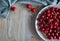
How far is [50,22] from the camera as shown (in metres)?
0.84

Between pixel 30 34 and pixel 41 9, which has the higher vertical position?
pixel 41 9

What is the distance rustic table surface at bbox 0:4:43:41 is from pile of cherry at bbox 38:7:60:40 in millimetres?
43

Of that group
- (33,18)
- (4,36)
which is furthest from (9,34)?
(33,18)

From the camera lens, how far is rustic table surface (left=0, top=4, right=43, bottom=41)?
2.77ft

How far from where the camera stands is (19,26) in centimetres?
85

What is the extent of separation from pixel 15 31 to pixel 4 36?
0.06 meters

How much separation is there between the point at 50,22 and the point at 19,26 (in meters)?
0.15

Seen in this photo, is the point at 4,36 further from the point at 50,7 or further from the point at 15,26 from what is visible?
the point at 50,7

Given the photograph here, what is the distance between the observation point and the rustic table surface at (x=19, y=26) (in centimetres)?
84

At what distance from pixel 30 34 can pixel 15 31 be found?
0.08 metres

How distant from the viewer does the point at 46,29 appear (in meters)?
0.82

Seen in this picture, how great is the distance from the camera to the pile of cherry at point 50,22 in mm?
821

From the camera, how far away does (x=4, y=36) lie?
0.84m

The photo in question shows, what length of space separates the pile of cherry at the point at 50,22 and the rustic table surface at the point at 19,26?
43 millimetres
